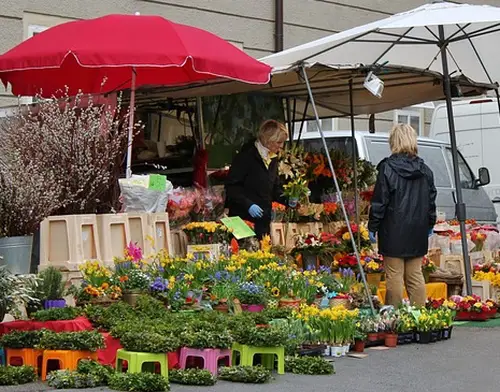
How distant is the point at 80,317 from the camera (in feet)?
25.7

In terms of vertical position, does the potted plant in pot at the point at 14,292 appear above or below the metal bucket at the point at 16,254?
below

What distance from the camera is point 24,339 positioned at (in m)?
7.59

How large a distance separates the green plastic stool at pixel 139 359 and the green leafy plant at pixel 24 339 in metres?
0.62

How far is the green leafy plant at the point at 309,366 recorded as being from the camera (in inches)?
312

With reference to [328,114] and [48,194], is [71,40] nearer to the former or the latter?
[48,194]

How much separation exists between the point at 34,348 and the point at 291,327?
1982 mm

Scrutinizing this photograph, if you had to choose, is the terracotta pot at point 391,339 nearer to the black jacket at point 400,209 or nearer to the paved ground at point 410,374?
the paved ground at point 410,374

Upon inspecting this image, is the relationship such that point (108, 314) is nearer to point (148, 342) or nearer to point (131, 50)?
point (148, 342)

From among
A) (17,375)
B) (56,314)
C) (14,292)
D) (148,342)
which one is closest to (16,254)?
(14,292)

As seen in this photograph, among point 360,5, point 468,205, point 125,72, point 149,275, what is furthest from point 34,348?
point 360,5

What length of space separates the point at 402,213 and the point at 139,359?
3.62 m

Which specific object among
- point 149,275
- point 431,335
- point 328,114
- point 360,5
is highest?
point 360,5

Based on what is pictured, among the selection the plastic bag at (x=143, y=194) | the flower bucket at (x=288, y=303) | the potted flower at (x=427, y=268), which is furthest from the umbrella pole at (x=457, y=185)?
the plastic bag at (x=143, y=194)

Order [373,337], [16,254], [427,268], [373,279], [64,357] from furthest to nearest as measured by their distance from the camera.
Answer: [427,268] < [373,279] < [373,337] < [16,254] < [64,357]
